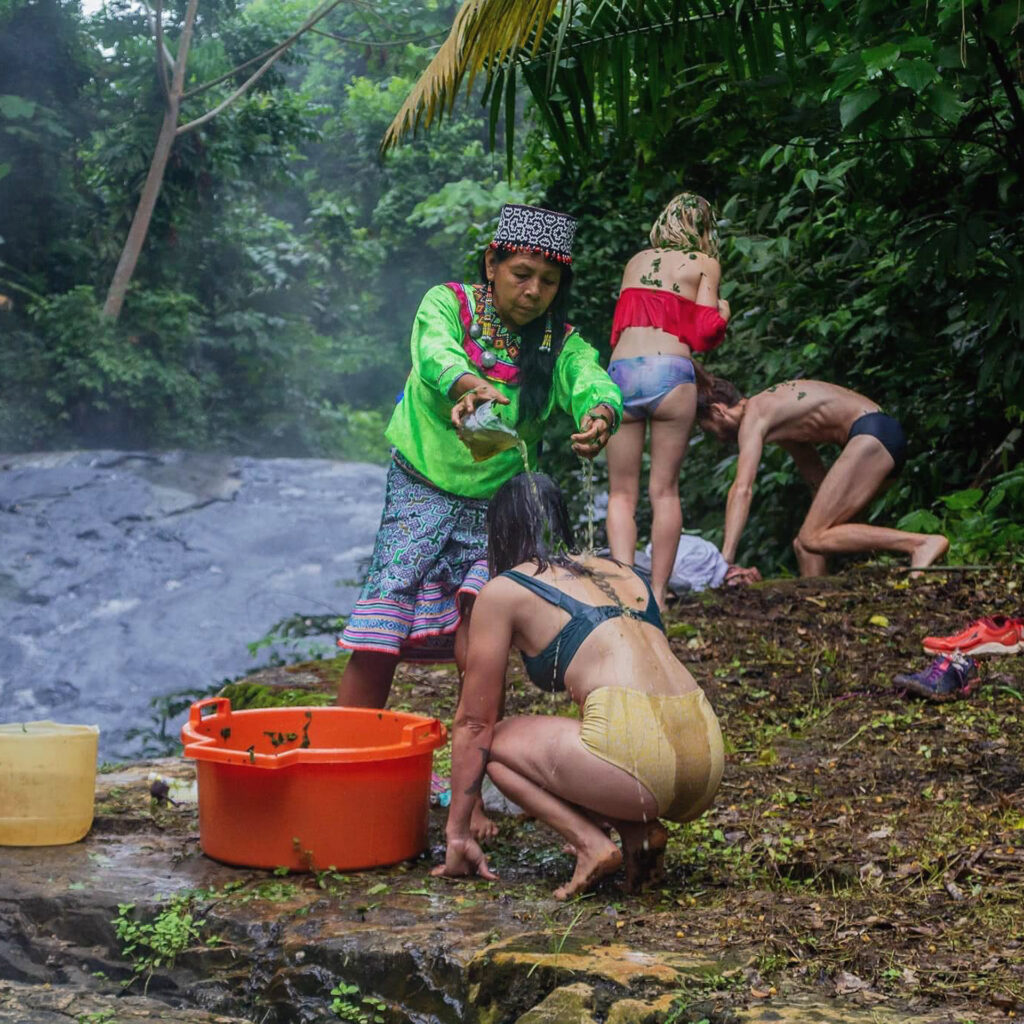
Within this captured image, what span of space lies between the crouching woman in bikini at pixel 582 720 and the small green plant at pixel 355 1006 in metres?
0.50

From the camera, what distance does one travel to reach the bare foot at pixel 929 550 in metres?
6.05

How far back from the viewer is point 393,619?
11.2ft

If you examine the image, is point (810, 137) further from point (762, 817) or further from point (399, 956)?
point (399, 956)

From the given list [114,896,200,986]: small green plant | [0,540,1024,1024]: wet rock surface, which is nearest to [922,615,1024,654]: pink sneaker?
[0,540,1024,1024]: wet rock surface

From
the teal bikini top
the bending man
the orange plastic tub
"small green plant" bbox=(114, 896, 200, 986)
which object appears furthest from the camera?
the bending man

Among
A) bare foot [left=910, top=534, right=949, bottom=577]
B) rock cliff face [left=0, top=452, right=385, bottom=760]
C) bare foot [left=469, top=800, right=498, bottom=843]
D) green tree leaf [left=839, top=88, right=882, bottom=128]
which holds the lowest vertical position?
rock cliff face [left=0, top=452, right=385, bottom=760]

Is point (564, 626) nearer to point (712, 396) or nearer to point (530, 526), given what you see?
point (530, 526)

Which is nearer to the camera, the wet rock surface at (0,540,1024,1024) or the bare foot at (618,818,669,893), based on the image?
the wet rock surface at (0,540,1024,1024)

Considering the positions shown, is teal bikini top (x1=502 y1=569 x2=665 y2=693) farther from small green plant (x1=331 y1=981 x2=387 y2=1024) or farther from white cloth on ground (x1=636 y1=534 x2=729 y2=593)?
white cloth on ground (x1=636 y1=534 x2=729 y2=593)

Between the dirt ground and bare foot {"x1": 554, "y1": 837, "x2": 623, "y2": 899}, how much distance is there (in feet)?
0.15

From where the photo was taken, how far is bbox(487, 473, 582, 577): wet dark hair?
9.77 ft

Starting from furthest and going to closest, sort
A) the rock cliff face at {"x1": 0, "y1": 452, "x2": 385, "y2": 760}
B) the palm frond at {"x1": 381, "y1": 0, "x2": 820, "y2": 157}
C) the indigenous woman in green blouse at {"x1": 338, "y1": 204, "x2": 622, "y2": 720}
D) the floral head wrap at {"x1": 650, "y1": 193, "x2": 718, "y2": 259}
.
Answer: the rock cliff face at {"x1": 0, "y1": 452, "x2": 385, "y2": 760}
the floral head wrap at {"x1": 650, "y1": 193, "x2": 718, "y2": 259}
the palm frond at {"x1": 381, "y1": 0, "x2": 820, "y2": 157}
the indigenous woman in green blouse at {"x1": 338, "y1": 204, "x2": 622, "y2": 720}

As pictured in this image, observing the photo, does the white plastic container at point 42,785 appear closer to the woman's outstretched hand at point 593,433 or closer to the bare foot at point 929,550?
the woman's outstretched hand at point 593,433

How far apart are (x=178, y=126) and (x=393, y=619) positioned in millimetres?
16253
